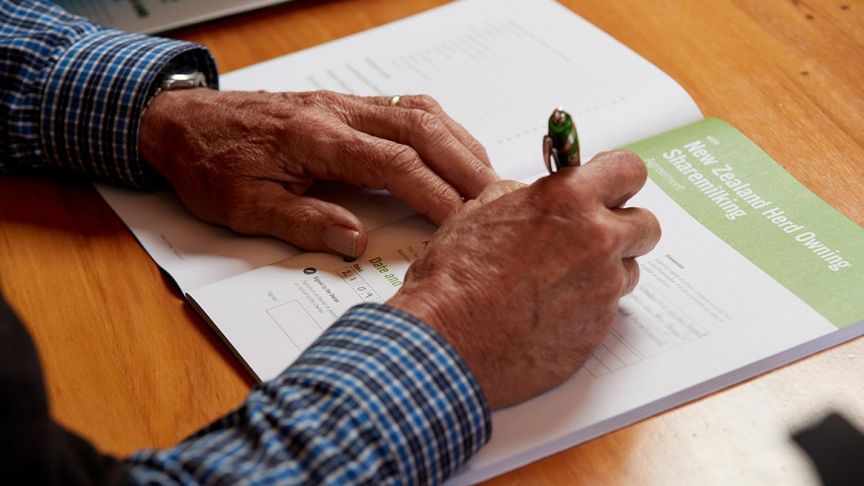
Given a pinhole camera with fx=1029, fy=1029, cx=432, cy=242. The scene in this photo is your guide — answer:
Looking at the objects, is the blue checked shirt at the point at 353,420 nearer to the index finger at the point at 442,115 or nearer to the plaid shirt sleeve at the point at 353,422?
the plaid shirt sleeve at the point at 353,422

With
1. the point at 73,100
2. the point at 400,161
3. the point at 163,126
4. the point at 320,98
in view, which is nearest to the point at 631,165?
the point at 400,161

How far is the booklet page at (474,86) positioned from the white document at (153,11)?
138 mm

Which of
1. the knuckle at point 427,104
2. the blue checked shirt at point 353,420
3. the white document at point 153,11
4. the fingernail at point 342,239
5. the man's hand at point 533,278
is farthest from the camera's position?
the white document at point 153,11

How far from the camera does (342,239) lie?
0.95 m

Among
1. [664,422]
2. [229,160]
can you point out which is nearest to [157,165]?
[229,160]

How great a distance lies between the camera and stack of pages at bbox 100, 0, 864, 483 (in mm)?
802

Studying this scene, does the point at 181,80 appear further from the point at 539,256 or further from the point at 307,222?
the point at 539,256

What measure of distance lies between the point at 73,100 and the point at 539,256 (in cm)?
57

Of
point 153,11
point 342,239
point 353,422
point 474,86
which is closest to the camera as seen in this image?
point 353,422

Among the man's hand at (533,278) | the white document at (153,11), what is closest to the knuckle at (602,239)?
the man's hand at (533,278)

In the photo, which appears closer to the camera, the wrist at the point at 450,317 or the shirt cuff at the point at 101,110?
the wrist at the point at 450,317

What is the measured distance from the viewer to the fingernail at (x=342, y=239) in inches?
37.2

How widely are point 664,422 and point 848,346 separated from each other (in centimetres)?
17

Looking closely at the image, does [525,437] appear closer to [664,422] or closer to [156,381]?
[664,422]
